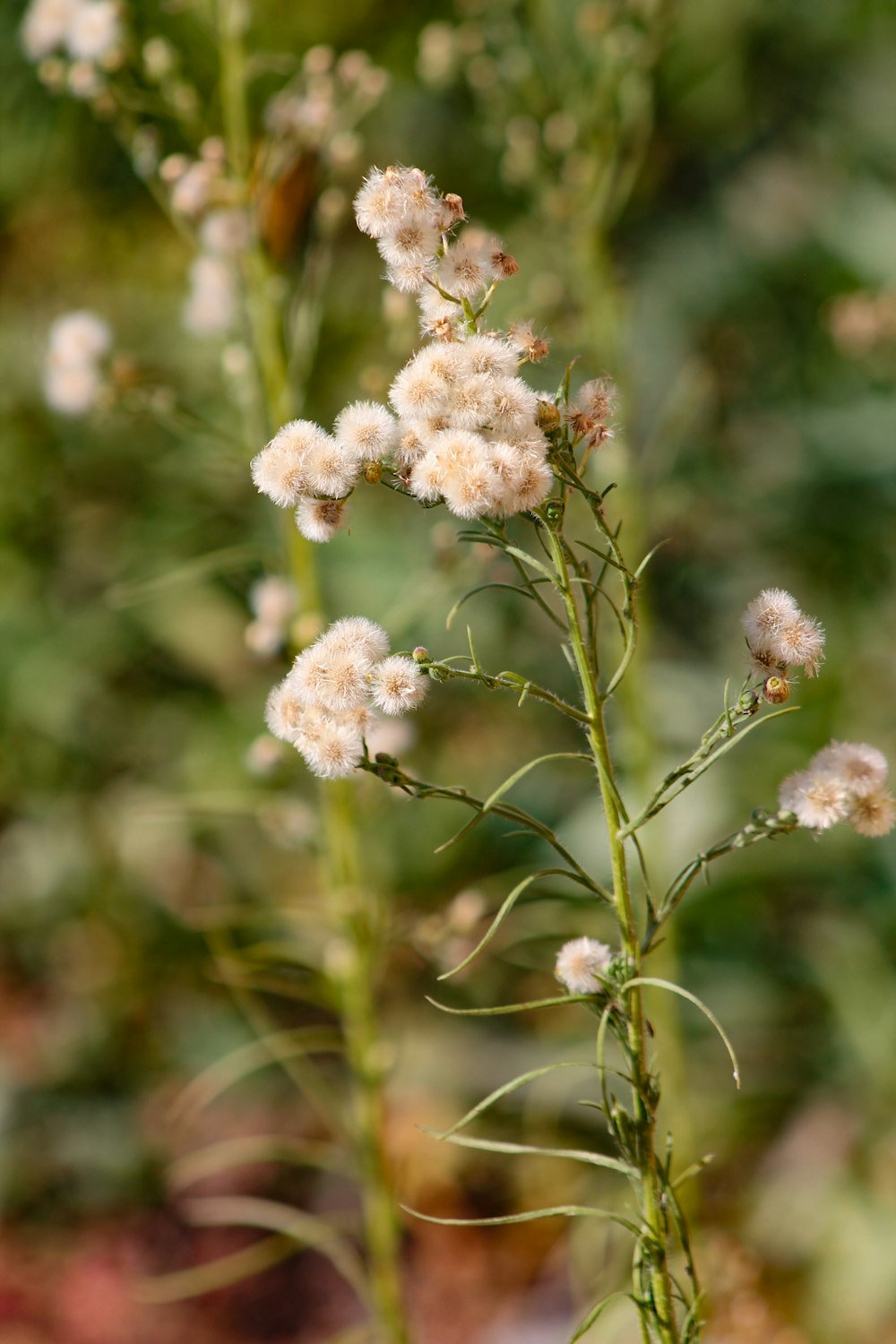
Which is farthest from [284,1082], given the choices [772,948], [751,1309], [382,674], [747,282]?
[747,282]

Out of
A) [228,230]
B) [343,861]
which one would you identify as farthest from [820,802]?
[228,230]

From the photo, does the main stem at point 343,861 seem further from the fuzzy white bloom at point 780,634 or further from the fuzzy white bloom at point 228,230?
the fuzzy white bloom at point 780,634

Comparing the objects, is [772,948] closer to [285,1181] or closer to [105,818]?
[285,1181]

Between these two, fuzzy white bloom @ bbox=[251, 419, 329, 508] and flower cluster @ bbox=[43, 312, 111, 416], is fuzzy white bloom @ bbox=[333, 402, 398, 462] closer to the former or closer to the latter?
fuzzy white bloom @ bbox=[251, 419, 329, 508]

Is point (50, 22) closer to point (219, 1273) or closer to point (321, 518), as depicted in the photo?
point (321, 518)

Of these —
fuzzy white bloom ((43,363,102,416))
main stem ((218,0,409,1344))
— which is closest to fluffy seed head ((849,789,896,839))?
main stem ((218,0,409,1344))

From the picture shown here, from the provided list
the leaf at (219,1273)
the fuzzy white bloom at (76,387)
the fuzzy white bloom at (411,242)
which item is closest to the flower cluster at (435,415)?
the fuzzy white bloom at (411,242)
